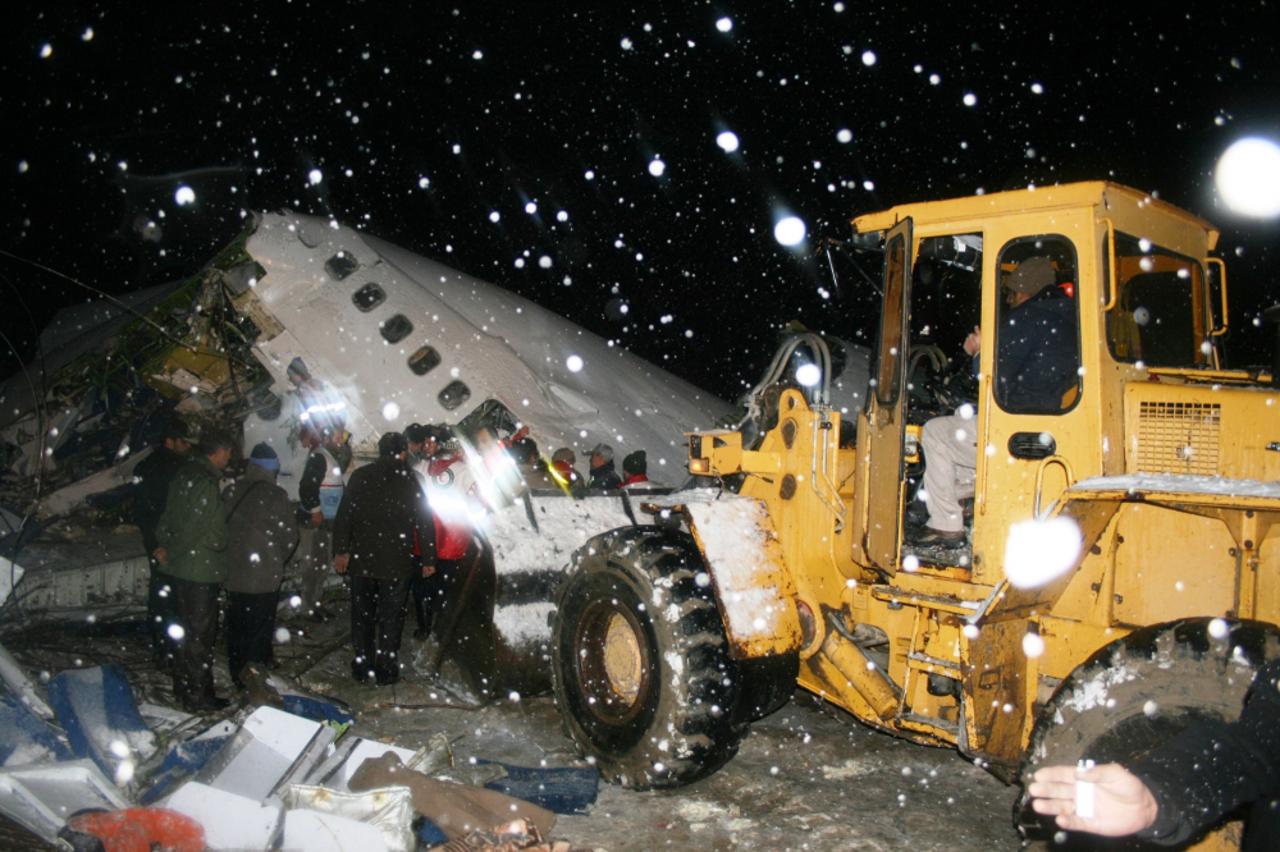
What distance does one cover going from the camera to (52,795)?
358 cm

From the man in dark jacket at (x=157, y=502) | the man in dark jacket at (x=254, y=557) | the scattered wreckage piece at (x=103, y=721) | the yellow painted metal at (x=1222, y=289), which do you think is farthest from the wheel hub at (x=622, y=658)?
the man in dark jacket at (x=157, y=502)

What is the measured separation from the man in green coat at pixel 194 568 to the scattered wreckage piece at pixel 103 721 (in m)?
0.91

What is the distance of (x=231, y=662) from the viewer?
6.05 meters

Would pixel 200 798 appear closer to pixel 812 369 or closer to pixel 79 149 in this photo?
pixel 812 369

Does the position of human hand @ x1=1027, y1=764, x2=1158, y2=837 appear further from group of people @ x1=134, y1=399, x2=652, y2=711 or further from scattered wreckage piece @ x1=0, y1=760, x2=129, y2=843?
group of people @ x1=134, y1=399, x2=652, y2=711

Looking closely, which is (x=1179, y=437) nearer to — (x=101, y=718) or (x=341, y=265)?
(x=101, y=718)

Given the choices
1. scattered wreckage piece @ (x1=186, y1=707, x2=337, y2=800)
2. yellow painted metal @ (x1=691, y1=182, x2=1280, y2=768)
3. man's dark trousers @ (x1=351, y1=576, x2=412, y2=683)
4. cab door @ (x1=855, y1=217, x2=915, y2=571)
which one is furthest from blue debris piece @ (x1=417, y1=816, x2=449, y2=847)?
man's dark trousers @ (x1=351, y1=576, x2=412, y2=683)

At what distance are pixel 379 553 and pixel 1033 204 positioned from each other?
5042 millimetres

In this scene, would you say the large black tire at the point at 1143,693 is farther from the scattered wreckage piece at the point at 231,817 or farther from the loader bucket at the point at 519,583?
the loader bucket at the point at 519,583

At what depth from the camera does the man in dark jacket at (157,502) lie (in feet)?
21.0

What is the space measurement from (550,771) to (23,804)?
242cm

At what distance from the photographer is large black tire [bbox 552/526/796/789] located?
4039 millimetres

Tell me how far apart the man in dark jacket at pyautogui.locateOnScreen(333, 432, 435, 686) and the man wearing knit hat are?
417 centimetres

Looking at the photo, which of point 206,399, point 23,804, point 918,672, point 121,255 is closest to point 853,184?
point 206,399
